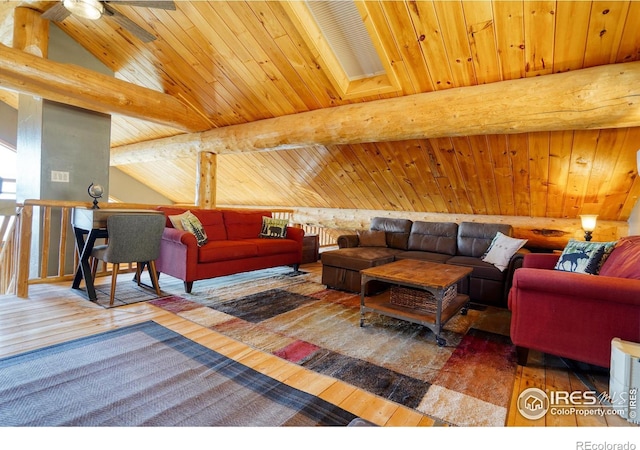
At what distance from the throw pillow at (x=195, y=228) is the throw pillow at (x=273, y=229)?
111 centimetres

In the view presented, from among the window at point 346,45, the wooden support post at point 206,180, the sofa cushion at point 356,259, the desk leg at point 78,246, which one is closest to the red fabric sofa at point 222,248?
the desk leg at point 78,246

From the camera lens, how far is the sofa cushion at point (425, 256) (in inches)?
156

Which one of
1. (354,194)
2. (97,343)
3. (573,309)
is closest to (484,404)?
(573,309)

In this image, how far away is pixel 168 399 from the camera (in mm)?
1637

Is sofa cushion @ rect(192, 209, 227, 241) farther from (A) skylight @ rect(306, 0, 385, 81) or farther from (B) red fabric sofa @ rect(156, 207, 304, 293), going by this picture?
(A) skylight @ rect(306, 0, 385, 81)

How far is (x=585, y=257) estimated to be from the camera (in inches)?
99.7

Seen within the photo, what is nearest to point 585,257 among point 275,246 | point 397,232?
point 397,232

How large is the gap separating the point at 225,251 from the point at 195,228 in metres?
0.45

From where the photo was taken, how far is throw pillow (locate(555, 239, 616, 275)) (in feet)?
8.05

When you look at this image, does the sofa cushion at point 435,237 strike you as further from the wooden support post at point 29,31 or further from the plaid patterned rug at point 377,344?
the wooden support post at point 29,31

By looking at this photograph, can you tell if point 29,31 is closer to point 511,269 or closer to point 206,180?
point 206,180

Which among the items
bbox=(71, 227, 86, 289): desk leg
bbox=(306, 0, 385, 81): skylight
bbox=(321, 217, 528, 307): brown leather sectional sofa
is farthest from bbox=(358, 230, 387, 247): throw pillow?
bbox=(71, 227, 86, 289): desk leg

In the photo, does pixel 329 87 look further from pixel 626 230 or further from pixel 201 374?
pixel 626 230
